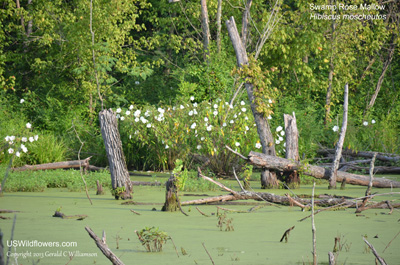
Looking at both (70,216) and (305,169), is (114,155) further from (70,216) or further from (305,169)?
(305,169)

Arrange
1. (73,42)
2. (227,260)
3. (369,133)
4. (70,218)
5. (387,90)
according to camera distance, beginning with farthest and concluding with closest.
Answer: (387,90) → (73,42) → (369,133) → (70,218) → (227,260)

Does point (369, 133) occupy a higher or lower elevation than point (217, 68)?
lower

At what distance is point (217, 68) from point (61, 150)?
399 centimetres

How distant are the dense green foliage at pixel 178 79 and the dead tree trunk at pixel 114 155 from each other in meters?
3.76

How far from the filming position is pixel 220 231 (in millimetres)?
6512

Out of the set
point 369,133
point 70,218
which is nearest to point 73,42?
point 369,133

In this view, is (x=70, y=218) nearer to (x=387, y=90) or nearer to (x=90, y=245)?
(x=90, y=245)

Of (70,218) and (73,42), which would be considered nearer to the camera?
(70,218)

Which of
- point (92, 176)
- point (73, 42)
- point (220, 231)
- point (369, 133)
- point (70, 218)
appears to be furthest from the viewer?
point (73, 42)

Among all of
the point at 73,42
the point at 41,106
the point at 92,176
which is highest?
the point at 73,42

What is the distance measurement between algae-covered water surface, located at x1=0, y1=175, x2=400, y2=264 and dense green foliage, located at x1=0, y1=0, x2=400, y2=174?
476 centimetres

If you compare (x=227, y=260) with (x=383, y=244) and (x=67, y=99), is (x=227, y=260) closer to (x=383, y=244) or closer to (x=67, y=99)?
(x=383, y=244)

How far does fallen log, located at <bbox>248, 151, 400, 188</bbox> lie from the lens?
34.2 ft

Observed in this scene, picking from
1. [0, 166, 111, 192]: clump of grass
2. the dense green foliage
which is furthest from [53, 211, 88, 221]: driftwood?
the dense green foliage
